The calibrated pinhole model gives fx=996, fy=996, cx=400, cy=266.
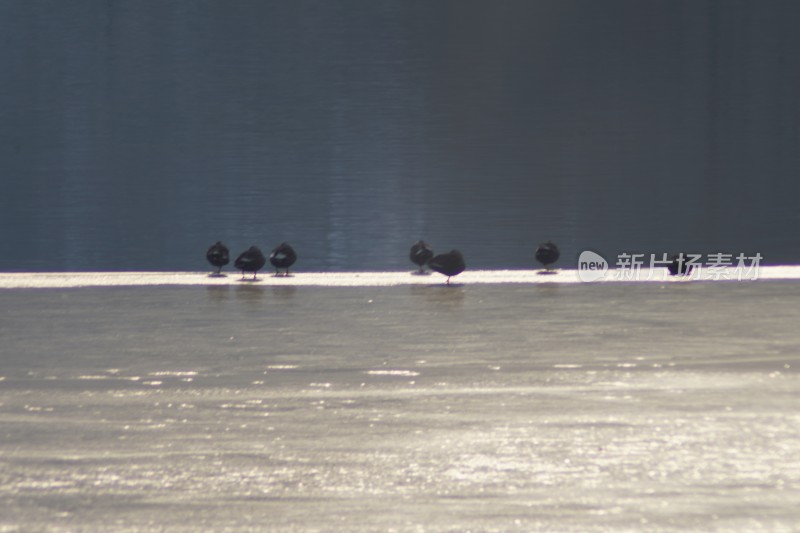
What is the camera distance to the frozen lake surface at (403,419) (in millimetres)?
1156

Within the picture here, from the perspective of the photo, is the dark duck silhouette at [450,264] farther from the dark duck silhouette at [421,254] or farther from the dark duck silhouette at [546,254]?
the dark duck silhouette at [546,254]

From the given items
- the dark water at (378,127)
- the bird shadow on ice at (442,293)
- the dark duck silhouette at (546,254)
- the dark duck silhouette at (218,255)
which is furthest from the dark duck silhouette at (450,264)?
the dark water at (378,127)

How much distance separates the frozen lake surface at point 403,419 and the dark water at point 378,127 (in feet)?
5.84

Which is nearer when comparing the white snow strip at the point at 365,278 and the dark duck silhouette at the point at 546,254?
the white snow strip at the point at 365,278

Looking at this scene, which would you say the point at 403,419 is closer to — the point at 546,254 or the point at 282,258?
the point at 282,258

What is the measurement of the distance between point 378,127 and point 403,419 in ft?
10.4

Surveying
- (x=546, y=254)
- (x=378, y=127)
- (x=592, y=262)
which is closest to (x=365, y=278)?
(x=546, y=254)

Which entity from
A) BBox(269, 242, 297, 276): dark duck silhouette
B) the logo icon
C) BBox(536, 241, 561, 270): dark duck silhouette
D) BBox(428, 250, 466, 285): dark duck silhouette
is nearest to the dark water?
the logo icon

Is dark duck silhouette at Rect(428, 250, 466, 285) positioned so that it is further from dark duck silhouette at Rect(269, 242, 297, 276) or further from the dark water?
the dark water

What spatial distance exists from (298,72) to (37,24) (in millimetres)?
1222

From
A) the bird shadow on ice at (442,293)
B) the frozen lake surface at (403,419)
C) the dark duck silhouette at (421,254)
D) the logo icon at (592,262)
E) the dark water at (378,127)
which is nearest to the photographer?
the frozen lake surface at (403,419)

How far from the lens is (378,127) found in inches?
181

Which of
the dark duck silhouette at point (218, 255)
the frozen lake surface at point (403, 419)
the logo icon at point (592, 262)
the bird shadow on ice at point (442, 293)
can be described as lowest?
the frozen lake surface at point (403, 419)

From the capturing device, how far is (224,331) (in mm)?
2447
